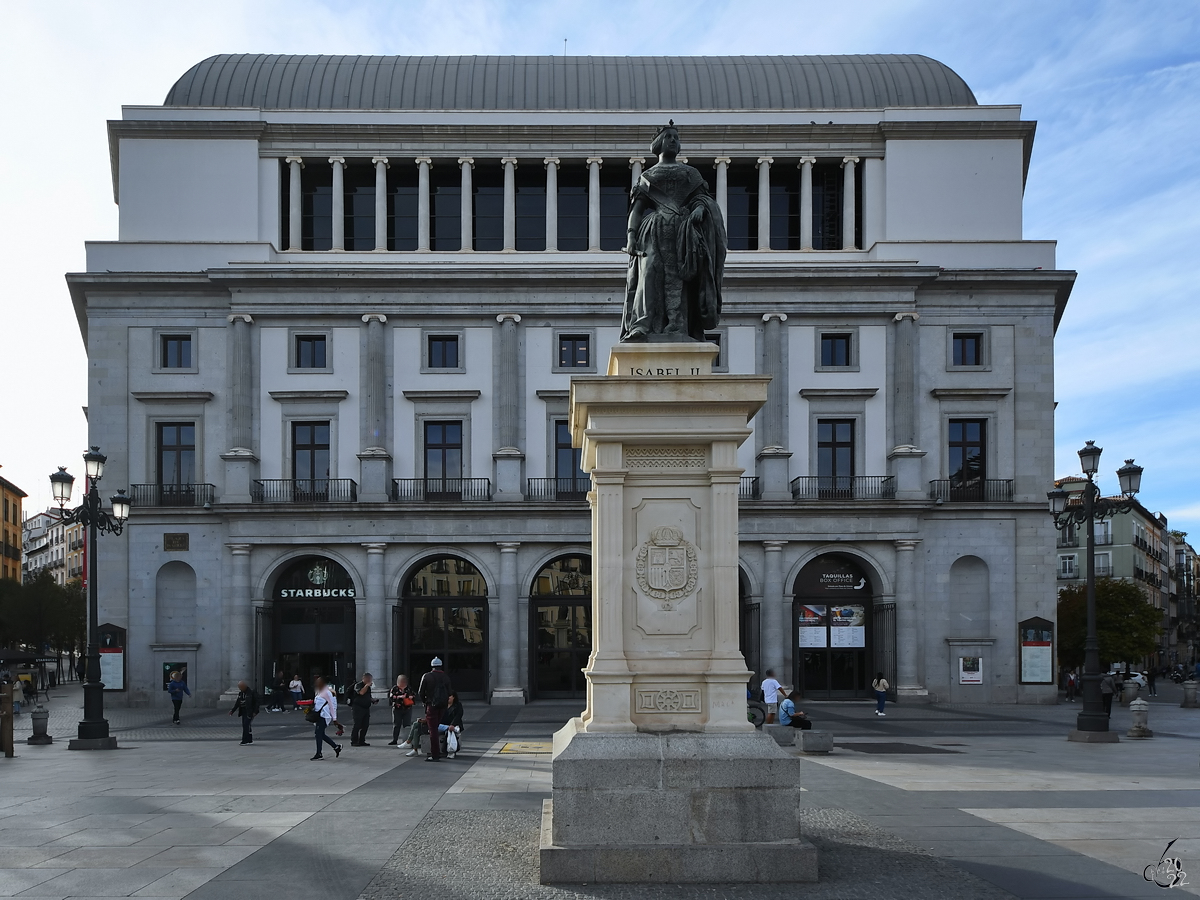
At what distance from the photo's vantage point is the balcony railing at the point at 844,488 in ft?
140

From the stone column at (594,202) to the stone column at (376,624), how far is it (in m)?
15.2

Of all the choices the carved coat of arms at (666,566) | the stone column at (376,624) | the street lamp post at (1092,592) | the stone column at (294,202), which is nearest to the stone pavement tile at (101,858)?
the carved coat of arms at (666,566)

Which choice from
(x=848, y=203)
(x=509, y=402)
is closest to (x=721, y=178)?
(x=848, y=203)

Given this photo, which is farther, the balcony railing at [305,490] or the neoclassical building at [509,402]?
A: the balcony railing at [305,490]

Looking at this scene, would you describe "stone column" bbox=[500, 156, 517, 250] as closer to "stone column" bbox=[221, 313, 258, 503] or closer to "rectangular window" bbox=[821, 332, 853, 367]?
"stone column" bbox=[221, 313, 258, 503]

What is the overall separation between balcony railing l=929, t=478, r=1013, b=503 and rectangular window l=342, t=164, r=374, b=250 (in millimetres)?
25706

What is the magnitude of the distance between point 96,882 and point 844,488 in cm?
3608

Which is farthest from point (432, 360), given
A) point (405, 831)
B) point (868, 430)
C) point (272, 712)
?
point (405, 831)

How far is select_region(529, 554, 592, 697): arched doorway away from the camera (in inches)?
1693

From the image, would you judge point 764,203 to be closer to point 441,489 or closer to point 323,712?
point 441,489

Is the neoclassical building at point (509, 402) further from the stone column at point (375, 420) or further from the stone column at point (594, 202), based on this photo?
the stone column at point (594, 202)

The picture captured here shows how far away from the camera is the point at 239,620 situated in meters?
41.4

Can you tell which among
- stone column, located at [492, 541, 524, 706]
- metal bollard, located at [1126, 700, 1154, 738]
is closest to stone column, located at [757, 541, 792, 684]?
stone column, located at [492, 541, 524, 706]

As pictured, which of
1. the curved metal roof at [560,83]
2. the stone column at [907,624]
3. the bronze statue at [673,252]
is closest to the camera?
the bronze statue at [673,252]
